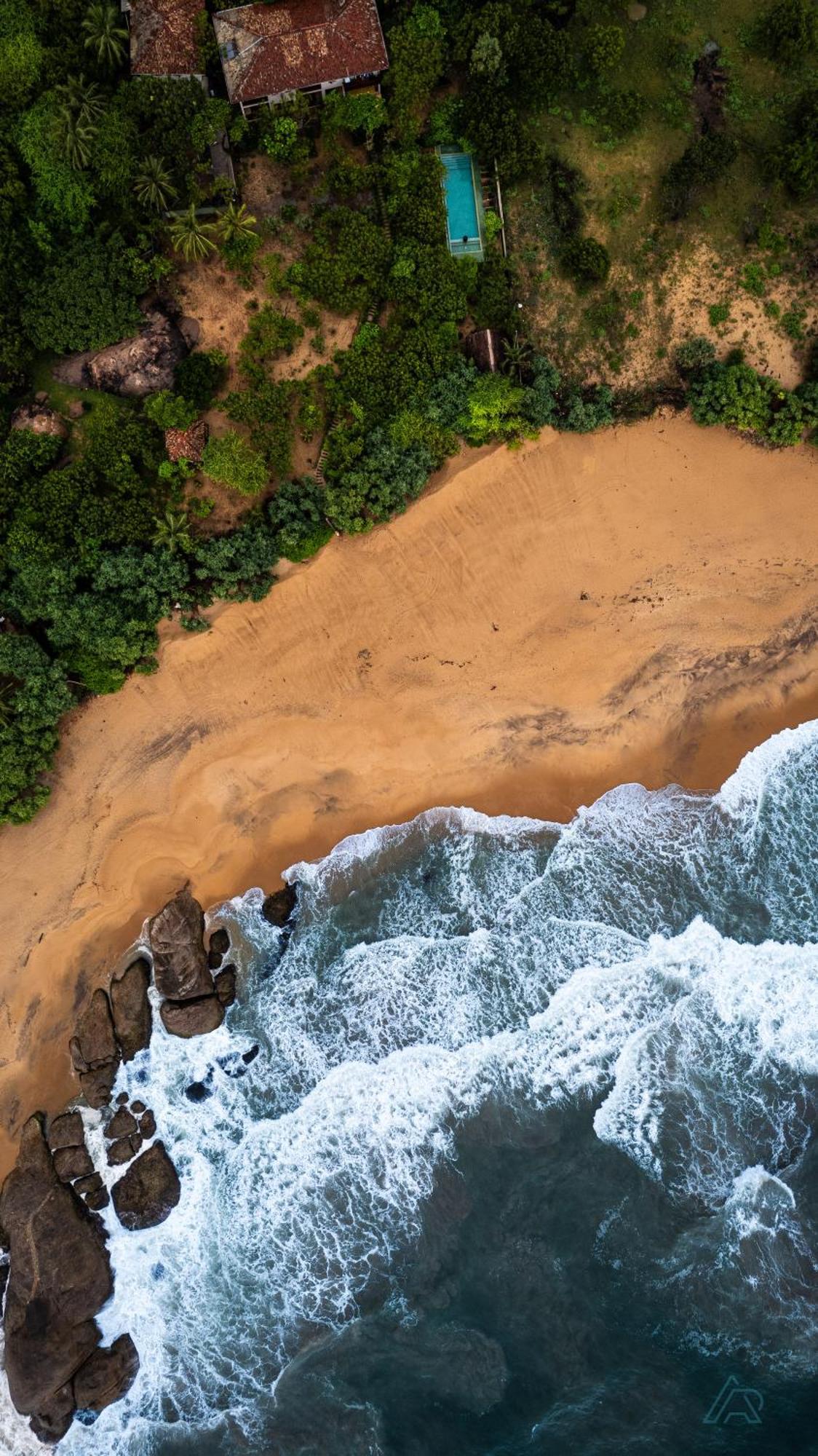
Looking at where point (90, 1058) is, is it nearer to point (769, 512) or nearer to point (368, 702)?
point (368, 702)

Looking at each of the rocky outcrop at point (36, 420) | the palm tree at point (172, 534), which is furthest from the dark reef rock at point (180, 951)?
the rocky outcrop at point (36, 420)

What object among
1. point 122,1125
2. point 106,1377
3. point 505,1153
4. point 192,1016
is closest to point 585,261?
point 192,1016

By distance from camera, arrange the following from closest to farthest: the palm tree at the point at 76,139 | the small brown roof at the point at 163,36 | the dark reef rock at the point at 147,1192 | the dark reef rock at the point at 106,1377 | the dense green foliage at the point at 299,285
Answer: the palm tree at the point at 76,139
the dense green foliage at the point at 299,285
the small brown roof at the point at 163,36
the dark reef rock at the point at 106,1377
the dark reef rock at the point at 147,1192

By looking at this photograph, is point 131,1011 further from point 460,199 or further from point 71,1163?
point 460,199

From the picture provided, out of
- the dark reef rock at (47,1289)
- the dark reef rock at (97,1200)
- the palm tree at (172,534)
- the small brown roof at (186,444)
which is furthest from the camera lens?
the dark reef rock at (97,1200)

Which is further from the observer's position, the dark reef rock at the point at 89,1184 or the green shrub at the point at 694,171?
the dark reef rock at the point at 89,1184

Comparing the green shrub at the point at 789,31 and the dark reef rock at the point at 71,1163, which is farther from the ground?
the green shrub at the point at 789,31

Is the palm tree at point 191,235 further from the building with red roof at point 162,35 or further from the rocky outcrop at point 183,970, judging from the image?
the rocky outcrop at point 183,970

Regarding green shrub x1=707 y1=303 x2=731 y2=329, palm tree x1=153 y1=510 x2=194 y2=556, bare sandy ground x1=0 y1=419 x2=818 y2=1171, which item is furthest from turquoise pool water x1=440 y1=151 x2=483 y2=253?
palm tree x1=153 y1=510 x2=194 y2=556
